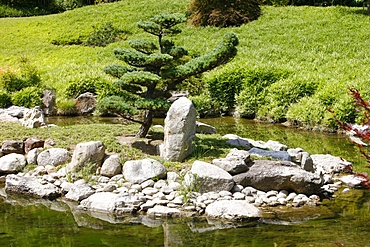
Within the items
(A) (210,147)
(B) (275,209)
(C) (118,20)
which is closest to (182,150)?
(A) (210,147)

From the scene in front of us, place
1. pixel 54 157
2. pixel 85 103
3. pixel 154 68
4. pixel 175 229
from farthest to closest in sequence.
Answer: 1. pixel 85 103
2. pixel 154 68
3. pixel 54 157
4. pixel 175 229

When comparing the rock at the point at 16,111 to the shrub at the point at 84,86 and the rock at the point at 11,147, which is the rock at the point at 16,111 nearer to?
the shrub at the point at 84,86

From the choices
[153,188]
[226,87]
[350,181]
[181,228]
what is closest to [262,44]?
[226,87]

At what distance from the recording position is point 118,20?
29094mm

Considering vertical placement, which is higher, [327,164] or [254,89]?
[254,89]

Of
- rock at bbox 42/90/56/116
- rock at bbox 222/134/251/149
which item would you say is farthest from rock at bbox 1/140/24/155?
rock at bbox 42/90/56/116

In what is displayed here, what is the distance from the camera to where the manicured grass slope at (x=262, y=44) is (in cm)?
1653

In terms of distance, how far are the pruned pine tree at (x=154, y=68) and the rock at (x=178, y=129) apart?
0.53 meters

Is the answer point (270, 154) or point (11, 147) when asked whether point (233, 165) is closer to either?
point (270, 154)

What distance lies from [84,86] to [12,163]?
8.38 metres

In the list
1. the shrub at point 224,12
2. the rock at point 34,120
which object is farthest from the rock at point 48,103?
the shrub at point 224,12

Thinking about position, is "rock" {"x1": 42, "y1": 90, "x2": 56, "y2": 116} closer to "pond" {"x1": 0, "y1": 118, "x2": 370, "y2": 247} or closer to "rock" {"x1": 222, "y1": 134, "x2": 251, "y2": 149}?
"rock" {"x1": 222, "y1": 134, "x2": 251, "y2": 149}

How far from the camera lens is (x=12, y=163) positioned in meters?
9.34

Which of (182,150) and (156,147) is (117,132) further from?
(182,150)
